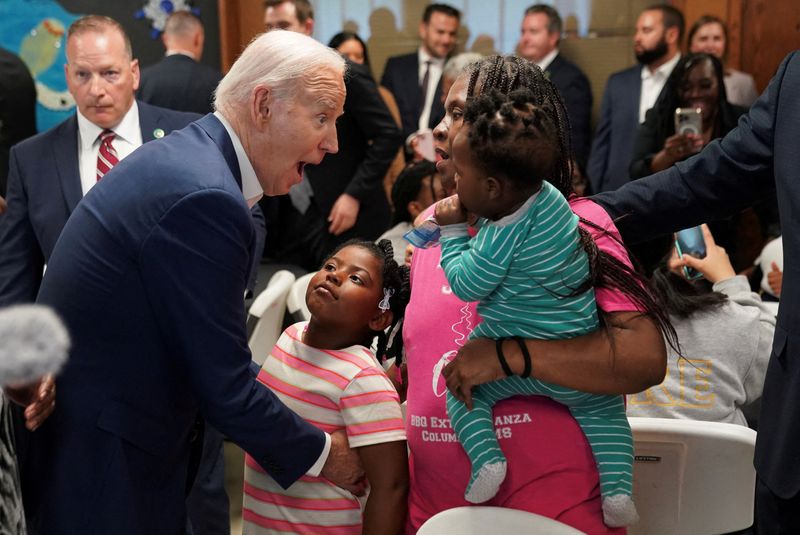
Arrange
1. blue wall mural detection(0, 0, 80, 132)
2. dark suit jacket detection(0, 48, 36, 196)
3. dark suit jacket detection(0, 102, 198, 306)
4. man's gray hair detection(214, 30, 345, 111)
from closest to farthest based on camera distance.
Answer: man's gray hair detection(214, 30, 345, 111) → dark suit jacket detection(0, 102, 198, 306) → dark suit jacket detection(0, 48, 36, 196) → blue wall mural detection(0, 0, 80, 132)

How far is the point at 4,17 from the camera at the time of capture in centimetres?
726

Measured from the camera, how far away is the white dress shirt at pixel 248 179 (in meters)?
1.96

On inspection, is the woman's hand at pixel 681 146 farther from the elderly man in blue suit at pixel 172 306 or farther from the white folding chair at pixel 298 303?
the elderly man in blue suit at pixel 172 306

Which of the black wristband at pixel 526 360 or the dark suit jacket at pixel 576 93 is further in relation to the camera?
the dark suit jacket at pixel 576 93

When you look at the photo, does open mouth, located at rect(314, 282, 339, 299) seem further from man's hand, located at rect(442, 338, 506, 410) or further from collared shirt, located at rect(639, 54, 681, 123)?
collared shirt, located at rect(639, 54, 681, 123)

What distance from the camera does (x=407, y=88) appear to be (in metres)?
6.52

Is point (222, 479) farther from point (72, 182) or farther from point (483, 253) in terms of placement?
point (483, 253)

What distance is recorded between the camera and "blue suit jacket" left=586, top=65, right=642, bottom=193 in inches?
221

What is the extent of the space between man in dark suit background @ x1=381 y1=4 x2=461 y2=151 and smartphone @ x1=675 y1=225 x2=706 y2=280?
11.6 ft

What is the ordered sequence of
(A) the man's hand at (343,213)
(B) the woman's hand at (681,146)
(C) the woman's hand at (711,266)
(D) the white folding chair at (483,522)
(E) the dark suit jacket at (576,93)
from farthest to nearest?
(E) the dark suit jacket at (576,93), (A) the man's hand at (343,213), (B) the woman's hand at (681,146), (C) the woman's hand at (711,266), (D) the white folding chair at (483,522)

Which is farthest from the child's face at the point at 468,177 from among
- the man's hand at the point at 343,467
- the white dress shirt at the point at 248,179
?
the man's hand at the point at 343,467

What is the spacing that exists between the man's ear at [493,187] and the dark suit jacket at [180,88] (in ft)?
10.5

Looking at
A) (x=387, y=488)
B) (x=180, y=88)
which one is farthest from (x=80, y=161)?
(x=387, y=488)

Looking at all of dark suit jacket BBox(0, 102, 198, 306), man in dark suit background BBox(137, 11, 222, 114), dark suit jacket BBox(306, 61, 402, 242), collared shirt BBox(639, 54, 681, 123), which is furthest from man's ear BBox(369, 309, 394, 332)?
collared shirt BBox(639, 54, 681, 123)
